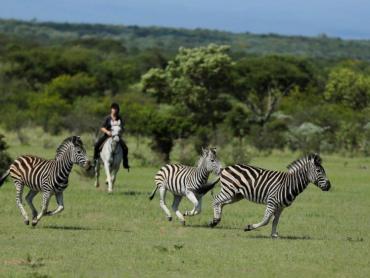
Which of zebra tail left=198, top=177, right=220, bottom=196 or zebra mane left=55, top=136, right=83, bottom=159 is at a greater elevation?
zebra mane left=55, top=136, right=83, bottom=159

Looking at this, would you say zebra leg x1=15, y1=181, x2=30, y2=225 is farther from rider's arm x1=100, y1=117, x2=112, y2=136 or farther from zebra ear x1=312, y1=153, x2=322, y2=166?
rider's arm x1=100, y1=117, x2=112, y2=136

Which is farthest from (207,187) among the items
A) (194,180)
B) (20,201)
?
(20,201)

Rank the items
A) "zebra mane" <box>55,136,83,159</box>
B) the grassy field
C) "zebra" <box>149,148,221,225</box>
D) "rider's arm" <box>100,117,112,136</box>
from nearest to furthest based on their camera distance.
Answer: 1. the grassy field
2. "zebra mane" <box>55,136,83,159</box>
3. "zebra" <box>149,148,221,225</box>
4. "rider's arm" <box>100,117,112,136</box>

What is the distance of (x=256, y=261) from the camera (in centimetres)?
1359

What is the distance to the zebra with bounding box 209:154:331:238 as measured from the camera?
16031 millimetres

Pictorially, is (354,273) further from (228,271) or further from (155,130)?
(155,130)

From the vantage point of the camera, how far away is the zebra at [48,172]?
1670 centimetres

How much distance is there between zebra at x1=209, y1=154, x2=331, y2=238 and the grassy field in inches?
19.1

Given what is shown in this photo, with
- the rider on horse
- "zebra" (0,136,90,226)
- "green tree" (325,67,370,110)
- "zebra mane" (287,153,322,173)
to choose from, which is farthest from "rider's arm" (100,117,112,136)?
"green tree" (325,67,370,110)

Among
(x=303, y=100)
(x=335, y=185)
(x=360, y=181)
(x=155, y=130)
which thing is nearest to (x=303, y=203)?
(x=335, y=185)

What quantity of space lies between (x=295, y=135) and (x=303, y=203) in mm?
22440

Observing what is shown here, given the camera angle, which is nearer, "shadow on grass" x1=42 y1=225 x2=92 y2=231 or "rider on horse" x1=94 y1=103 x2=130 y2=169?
"shadow on grass" x1=42 y1=225 x2=92 y2=231

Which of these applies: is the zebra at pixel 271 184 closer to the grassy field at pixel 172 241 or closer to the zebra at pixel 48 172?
the grassy field at pixel 172 241

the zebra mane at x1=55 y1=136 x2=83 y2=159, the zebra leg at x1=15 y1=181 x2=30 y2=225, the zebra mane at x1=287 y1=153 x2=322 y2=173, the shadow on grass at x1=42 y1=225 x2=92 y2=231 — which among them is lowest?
the shadow on grass at x1=42 y1=225 x2=92 y2=231
